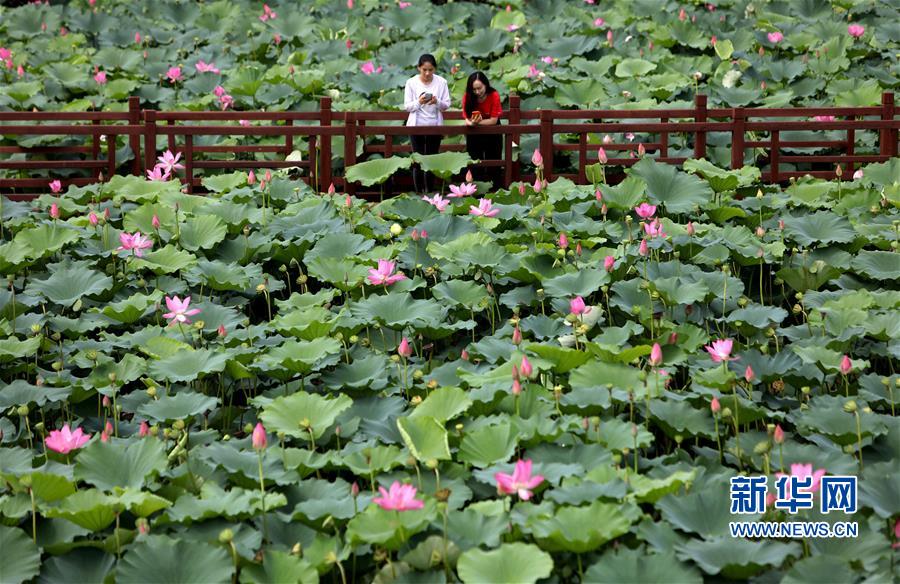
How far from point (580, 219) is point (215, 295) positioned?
187 cm

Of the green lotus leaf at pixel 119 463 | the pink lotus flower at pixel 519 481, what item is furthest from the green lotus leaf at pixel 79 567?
the pink lotus flower at pixel 519 481

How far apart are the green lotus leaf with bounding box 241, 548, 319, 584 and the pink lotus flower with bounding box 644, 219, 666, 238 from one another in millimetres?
2652

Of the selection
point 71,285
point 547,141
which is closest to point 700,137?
point 547,141

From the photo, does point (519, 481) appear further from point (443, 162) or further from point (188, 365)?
point (443, 162)

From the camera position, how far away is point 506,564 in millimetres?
3309

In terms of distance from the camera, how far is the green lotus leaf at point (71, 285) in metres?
5.46

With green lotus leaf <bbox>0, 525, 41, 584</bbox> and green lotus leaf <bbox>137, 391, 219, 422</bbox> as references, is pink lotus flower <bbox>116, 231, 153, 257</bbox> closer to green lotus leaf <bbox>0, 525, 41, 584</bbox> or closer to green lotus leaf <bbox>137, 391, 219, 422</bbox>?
green lotus leaf <bbox>137, 391, 219, 422</bbox>

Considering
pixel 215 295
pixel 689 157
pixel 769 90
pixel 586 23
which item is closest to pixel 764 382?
pixel 215 295

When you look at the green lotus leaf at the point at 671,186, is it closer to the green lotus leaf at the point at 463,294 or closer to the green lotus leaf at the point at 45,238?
the green lotus leaf at the point at 463,294

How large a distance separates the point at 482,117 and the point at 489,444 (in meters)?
3.74

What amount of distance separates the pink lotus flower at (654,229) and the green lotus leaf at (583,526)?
223 centimetres

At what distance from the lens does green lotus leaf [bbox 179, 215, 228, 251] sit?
19.7 feet

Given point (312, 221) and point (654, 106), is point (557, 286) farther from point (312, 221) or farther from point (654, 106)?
point (654, 106)

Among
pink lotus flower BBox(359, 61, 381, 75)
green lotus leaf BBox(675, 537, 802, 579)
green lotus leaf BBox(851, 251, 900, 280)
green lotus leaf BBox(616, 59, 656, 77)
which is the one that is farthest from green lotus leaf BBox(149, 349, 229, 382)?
green lotus leaf BBox(616, 59, 656, 77)
